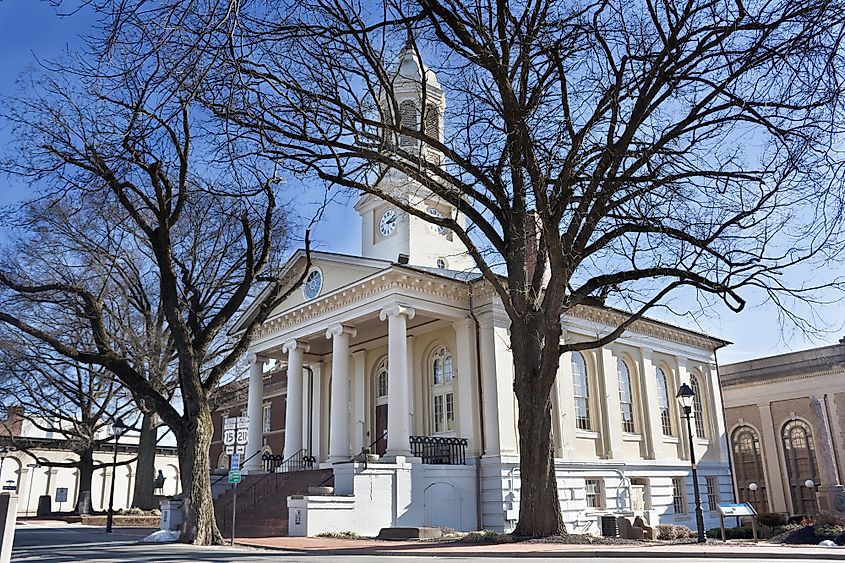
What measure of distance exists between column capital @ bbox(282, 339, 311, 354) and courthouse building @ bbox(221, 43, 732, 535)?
12 cm

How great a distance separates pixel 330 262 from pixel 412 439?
699 centimetres

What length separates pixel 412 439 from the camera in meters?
22.8

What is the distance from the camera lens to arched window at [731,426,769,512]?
144ft

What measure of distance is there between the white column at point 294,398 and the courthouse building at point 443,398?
0.05 m

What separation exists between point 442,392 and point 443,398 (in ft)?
0.71

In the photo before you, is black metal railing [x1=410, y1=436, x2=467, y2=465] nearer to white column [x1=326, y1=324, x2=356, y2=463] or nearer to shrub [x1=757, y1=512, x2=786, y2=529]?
white column [x1=326, y1=324, x2=356, y2=463]

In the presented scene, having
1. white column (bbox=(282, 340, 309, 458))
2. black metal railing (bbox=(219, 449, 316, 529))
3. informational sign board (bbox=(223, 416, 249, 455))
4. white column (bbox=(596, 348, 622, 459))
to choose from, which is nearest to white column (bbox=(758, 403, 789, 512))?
white column (bbox=(596, 348, 622, 459))

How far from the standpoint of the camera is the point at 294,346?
27.4 m

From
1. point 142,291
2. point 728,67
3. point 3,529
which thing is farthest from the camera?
point 142,291

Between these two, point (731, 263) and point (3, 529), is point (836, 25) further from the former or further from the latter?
point (3, 529)

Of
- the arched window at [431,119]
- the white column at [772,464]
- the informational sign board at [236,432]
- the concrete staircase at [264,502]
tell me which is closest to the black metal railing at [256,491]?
the concrete staircase at [264,502]

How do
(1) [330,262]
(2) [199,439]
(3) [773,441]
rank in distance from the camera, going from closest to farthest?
(2) [199,439] → (1) [330,262] → (3) [773,441]

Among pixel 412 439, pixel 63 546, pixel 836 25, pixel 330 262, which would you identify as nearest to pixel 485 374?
pixel 412 439

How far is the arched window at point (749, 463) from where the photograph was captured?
43.8 metres
